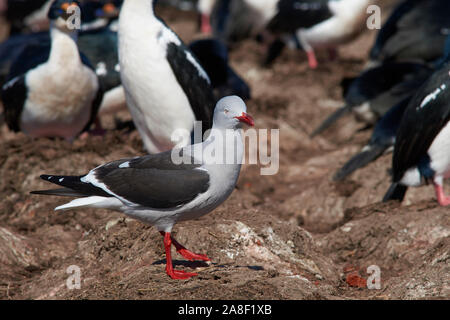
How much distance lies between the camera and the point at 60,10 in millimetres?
9039

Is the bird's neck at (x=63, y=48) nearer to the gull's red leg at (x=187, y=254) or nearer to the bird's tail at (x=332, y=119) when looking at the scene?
the gull's red leg at (x=187, y=254)

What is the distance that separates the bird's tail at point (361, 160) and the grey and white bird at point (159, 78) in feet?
6.60

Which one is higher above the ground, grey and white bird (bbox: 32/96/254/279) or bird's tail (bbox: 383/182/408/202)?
bird's tail (bbox: 383/182/408/202)

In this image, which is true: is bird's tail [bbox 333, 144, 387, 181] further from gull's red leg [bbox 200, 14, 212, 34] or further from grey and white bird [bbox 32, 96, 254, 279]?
gull's red leg [bbox 200, 14, 212, 34]

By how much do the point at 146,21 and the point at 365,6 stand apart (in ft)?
25.1

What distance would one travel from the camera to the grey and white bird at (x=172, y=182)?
5523 mm

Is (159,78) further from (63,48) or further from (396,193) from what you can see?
(396,193)

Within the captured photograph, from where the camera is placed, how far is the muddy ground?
5.63 meters

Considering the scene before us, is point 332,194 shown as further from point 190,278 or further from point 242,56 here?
point 242,56

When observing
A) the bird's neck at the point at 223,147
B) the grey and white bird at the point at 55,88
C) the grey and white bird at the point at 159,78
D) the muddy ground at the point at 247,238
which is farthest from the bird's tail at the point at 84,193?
the grey and white bird at the point at 55,88

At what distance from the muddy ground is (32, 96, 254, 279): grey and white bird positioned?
1.63 ft

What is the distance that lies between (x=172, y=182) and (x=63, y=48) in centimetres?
405

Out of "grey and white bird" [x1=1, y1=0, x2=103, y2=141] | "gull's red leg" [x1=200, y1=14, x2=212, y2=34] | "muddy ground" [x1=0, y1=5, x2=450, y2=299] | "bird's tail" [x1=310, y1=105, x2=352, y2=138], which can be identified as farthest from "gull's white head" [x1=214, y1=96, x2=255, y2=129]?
"gull's red leg" [x1=200, y1=14, x2=212, y2=34]

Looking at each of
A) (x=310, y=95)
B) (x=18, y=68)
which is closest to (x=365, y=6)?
(x=310, y=95)
